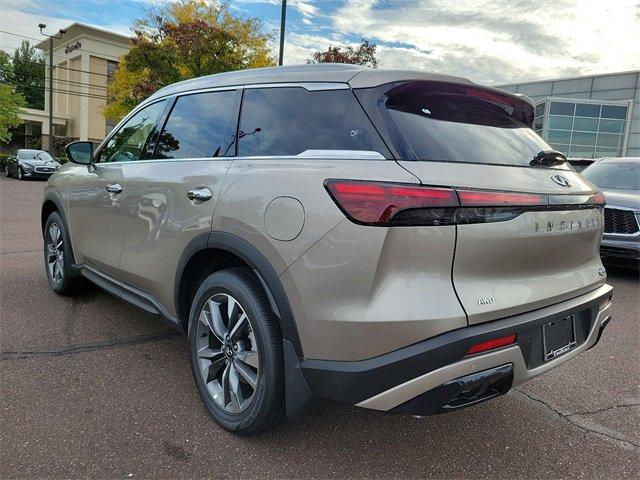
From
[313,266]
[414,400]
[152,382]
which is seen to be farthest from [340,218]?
[152,382]

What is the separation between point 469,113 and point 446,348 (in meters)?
1.22

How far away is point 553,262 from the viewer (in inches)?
90.3

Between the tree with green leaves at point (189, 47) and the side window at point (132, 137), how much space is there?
19911 millimetres

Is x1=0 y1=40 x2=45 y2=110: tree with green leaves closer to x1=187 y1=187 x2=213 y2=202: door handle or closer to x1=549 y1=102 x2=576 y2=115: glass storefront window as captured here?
x1=549 y1=102 x2=576 y2=115: glass storefront window

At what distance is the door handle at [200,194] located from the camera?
262 centimetres

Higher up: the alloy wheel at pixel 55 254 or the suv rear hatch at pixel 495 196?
the suv rear hatch at pixel 495 196

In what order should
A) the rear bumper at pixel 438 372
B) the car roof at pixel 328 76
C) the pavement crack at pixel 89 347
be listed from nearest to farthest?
the rear bumper at pixel 438 372, the car roof at pixel 328 76, the pavement crack at pixel 89 347

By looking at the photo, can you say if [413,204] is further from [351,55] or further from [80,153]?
[351,55]

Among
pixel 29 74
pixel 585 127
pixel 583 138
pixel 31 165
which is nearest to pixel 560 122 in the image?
pixel 585 127

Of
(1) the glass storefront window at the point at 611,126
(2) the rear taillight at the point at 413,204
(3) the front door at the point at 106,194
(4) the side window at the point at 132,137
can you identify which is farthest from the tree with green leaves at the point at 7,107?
(2) the rear taillight at the point at 413,204

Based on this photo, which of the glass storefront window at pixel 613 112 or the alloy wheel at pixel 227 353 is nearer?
the alloy wheel at pixel 227 353

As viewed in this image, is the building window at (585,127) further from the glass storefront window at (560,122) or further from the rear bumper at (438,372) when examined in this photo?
the rear bumper at (438,372)

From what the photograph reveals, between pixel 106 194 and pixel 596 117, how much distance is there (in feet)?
107

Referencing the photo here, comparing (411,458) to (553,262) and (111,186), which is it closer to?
(553,262)
